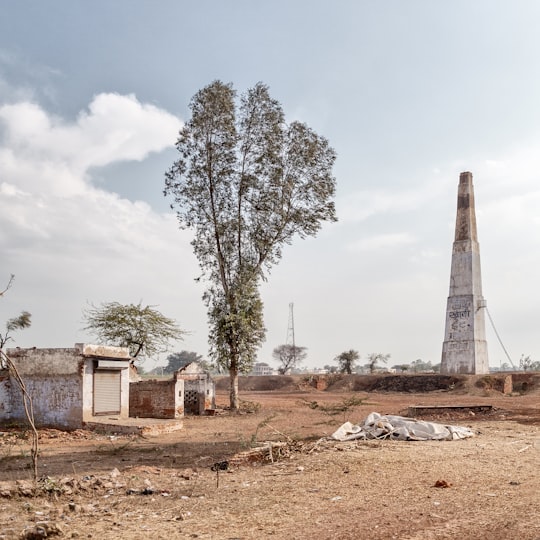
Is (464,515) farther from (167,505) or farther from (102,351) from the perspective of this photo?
(102,351)

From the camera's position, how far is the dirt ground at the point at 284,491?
7.82 m

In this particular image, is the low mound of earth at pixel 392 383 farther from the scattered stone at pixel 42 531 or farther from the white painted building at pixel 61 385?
the scattered stone at pixel 42 531

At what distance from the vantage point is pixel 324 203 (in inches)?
1244

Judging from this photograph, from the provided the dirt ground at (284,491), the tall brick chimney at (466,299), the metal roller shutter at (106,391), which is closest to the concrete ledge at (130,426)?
the metal roller shutter at (106,391)

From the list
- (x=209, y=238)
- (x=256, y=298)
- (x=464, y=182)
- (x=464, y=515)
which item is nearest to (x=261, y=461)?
(x=464, y=515)

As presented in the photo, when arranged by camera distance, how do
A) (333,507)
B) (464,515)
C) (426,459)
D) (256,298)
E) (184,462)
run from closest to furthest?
(464,515) < (333,507) < (426,459) < (184,462) < (256,298)

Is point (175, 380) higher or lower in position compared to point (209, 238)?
lower

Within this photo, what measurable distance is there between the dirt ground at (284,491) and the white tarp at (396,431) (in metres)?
0.43

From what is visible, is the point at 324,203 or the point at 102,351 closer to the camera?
the point at 102,351

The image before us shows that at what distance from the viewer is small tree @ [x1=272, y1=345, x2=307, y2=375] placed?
87963 mm

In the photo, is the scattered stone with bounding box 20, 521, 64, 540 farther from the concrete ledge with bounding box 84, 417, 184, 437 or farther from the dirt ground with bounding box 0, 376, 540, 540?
the concrete ledge with bounding box 84, 417, 184, 437

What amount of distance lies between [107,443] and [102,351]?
595 centimetres

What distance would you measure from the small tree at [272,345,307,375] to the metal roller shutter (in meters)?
62.8

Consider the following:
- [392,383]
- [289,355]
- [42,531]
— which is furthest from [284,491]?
[289,355]
